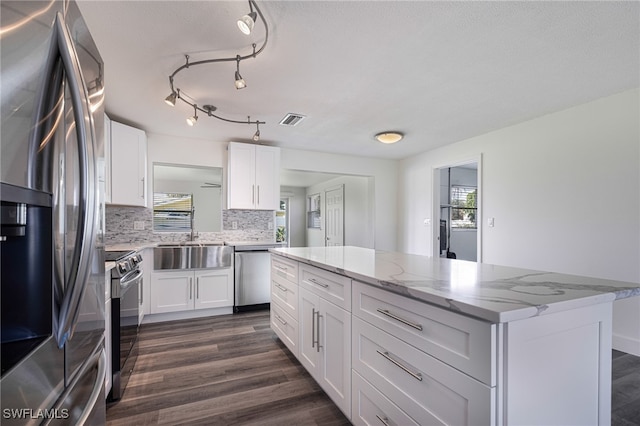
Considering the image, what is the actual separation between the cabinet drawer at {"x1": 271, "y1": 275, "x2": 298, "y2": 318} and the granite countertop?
30.0 inches

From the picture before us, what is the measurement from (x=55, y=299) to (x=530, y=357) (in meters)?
1.30

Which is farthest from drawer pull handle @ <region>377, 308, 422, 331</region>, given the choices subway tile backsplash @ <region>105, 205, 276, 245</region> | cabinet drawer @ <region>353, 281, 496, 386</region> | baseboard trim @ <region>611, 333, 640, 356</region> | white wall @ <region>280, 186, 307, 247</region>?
white wall @ <region>280, 186, 307, 247</region>

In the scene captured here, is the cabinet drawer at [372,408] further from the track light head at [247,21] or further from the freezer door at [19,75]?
the track light head at [247,21]

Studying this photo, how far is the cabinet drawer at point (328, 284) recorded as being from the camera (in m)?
→ 1.64

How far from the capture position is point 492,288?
3.78 feet

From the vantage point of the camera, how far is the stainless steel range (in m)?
1.93

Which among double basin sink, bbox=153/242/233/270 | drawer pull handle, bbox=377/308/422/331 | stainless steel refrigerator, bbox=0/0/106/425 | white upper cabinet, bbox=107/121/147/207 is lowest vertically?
double basin sink, bbox=153/242/233/270

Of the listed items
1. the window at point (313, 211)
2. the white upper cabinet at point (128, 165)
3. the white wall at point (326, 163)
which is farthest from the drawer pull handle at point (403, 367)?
the window at point (313, 211)

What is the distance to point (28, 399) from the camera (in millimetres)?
589

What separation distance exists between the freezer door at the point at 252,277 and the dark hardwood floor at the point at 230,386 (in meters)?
0.80

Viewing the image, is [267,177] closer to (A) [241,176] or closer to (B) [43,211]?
(A) [241,176]

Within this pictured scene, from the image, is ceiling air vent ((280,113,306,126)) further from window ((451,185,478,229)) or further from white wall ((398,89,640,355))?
window ((451,185,478,229))

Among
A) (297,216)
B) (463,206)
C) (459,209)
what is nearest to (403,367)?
(459,209)

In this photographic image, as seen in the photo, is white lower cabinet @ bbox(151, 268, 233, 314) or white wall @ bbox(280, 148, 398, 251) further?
white wall @ bbox(280, 148, 398, 251)
